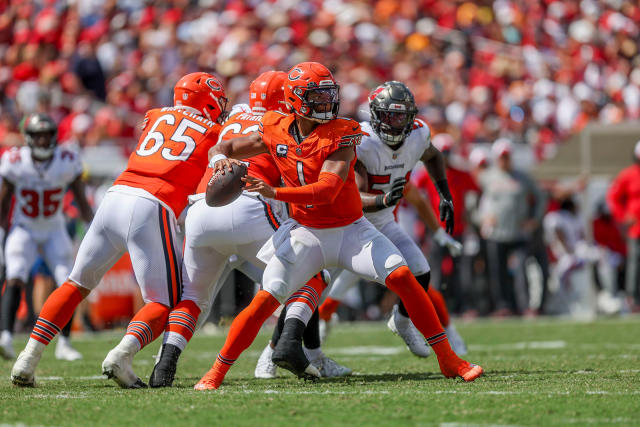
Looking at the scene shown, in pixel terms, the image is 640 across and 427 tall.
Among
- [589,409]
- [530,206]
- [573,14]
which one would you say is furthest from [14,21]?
[589,409]

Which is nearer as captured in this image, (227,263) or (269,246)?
(269,246)

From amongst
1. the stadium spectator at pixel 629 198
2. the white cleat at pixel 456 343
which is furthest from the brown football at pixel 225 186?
the stadium spectator at pixel 629 198

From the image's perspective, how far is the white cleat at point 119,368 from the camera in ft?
18.0

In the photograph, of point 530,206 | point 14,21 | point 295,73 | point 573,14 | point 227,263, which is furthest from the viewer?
point 573,14

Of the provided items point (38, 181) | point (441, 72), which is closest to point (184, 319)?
point (38, 181)

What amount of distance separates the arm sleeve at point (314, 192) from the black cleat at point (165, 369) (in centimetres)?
108

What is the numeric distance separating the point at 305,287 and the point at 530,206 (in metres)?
7.38

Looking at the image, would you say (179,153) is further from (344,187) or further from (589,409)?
(589,409)

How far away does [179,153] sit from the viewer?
593cm

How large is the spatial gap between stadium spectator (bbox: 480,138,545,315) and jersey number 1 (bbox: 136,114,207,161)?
688 centimetres

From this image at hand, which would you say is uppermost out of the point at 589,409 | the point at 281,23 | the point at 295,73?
the point at 281,23

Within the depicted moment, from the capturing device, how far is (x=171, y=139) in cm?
599

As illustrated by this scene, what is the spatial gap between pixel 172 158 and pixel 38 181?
2.98 m

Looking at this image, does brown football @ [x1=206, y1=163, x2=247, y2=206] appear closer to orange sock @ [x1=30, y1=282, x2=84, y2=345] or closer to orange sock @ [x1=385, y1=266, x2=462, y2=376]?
orange sock @ [x1=385, y1=266, x2=462, y2=376]
